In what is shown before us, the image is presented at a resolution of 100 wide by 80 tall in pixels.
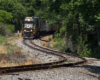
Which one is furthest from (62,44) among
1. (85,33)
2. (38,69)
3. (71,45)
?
(38,69)

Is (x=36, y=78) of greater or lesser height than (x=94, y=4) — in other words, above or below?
below

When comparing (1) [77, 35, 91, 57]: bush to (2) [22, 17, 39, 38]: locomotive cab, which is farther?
(2) [22, 17, 39, 38]: locomotive cab

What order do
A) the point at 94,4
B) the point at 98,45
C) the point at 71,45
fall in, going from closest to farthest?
the point at 94,4
the point at 98,45
the point at 71,45

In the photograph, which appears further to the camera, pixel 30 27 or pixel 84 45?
pixel 30 27

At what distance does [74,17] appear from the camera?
25.5 metres

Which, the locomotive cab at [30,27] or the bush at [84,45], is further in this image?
the locomotive cab at [30,27]

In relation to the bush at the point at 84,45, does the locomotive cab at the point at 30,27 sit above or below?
above

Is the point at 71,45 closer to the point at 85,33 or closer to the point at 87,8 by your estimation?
the point at 85,33

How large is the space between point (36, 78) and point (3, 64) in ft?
12.4

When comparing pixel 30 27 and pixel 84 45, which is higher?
pixel 30 27

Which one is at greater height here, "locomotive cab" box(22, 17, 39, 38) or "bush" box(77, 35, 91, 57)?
"locomotive cab" box(22, 17, 39, 38)

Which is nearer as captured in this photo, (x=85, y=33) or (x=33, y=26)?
(x=85, y=33)

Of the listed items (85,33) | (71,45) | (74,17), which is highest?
(74,17)

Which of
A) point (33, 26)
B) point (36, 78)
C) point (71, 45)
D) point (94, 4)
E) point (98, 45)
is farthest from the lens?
point (33, 26)
